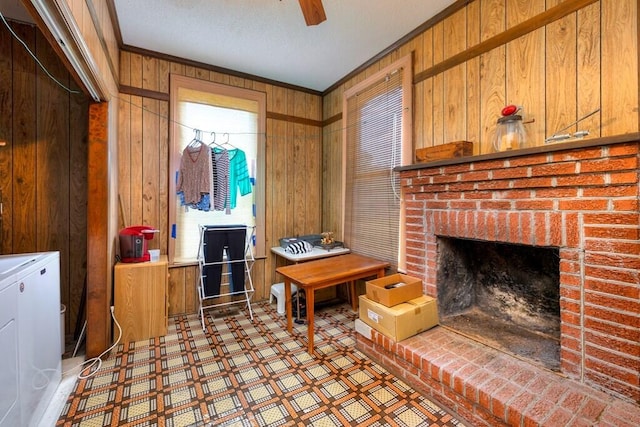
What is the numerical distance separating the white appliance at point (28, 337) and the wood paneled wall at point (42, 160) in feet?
2.46

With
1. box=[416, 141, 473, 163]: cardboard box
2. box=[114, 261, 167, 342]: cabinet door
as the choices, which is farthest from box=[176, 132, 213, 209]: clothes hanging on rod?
box=[416, 141, 473, 163]: cardboard box

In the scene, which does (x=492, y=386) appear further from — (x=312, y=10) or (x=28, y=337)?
(x=28, y=337)

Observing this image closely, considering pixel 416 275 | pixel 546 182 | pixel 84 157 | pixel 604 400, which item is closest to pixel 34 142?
pixel 84 157

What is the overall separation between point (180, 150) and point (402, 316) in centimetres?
276

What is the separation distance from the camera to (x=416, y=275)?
246cm

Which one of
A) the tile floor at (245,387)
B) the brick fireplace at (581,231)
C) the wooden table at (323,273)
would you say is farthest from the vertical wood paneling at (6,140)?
the brick fireplace at (581,231)

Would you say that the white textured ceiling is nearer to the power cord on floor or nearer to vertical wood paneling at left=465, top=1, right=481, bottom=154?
vertical wood paneling at left=465, top=1, right=481, bottom=154

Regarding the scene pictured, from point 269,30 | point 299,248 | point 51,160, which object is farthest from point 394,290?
point 51,160

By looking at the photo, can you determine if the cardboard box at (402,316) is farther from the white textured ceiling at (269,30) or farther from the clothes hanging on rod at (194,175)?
the white textured ceiling at (269,30)

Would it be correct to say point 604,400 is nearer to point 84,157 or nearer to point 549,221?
point 549,221

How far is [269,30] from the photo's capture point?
2.57 m

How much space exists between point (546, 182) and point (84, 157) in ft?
11.6

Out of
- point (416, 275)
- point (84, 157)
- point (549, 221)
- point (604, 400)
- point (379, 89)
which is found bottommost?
point (604, 400)

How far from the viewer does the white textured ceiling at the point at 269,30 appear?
2266 millimetres
